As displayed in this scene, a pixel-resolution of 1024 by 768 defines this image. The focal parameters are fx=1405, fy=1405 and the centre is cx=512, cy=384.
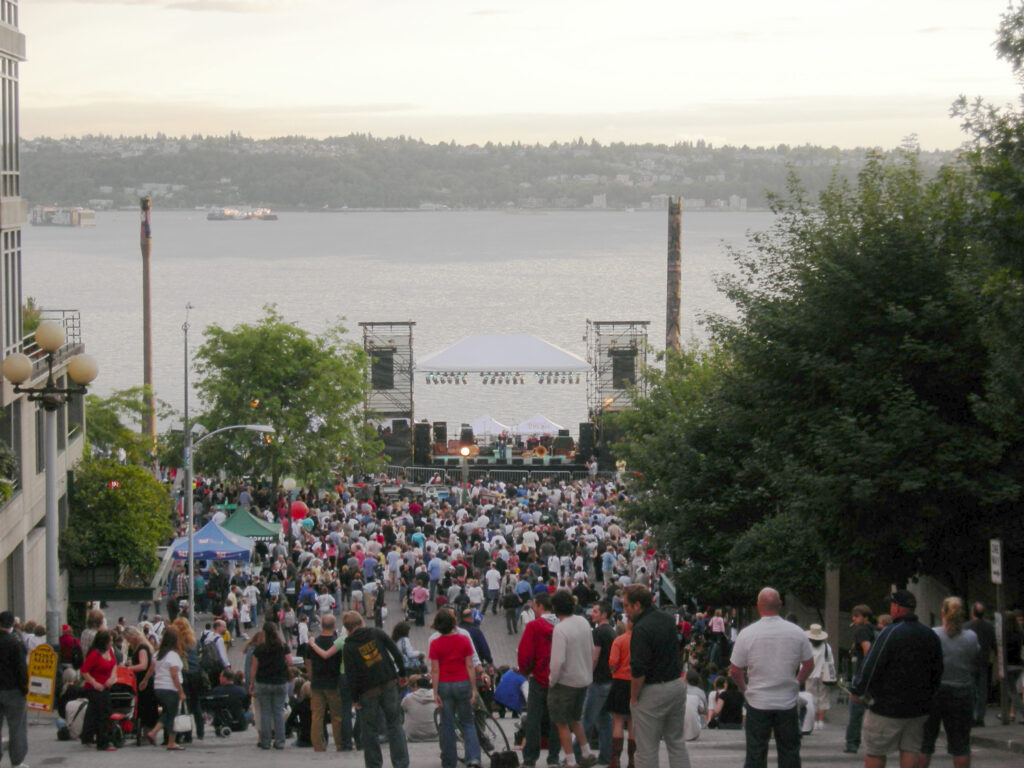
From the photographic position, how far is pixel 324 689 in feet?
39.7

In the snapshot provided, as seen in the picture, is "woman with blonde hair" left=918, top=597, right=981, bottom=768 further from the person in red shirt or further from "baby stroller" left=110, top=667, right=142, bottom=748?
"baby stroller" left=110, top=667, right=142, bottom=748

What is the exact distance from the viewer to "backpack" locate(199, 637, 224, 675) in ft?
49.6

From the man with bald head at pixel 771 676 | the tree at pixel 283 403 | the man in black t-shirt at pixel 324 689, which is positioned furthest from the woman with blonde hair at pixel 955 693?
the tree at pixel 283 403

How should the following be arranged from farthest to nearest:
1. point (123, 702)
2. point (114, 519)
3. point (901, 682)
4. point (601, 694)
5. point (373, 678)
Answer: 1. point (114, 519)
2. point (123, 702)
3. point (601, 694)
4. point (373, 678)
5. point (901, 682)

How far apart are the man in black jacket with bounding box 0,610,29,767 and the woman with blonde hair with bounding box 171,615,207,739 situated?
2.53m

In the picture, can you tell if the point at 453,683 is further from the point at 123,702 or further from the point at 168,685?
the point at 123,702

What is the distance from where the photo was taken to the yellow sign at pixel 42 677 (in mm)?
12242

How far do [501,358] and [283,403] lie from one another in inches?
576

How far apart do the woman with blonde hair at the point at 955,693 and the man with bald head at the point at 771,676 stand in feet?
2.82

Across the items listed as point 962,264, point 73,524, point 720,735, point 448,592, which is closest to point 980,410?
point 962,264

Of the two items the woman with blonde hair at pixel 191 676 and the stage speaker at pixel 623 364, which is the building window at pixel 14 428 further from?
the stage speaker at pixel 623 364

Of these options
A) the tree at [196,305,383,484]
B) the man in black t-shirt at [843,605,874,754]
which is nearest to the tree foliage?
the man in black t-shirt at [843,605,874,754]

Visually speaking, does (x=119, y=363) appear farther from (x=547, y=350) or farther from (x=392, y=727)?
(x=392, y=727)

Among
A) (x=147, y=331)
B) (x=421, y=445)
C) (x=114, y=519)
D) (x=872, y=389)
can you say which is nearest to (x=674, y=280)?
(x=421, y=445)
